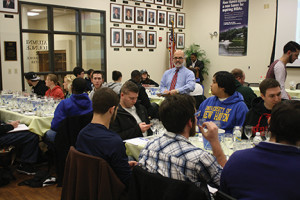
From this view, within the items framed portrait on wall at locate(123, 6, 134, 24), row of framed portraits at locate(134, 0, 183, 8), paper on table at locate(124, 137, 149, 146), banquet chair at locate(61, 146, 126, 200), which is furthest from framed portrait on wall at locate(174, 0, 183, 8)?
banquet chair at locate(61, 146, 126, 200)

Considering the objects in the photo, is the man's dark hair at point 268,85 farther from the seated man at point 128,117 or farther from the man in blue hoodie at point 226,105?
the seated man at point 128,117

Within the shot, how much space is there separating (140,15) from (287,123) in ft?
32.6

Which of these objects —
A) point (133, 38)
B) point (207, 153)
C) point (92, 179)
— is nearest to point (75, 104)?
point (92, 179)

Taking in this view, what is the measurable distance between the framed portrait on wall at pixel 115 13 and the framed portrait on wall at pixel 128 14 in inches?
5.9

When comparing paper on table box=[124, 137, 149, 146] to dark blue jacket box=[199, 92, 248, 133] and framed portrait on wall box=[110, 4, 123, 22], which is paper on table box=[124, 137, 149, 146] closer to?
dark blue jacket box=[199, 92, 248, 133]

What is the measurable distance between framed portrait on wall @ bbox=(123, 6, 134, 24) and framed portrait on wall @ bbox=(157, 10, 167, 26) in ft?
3.68

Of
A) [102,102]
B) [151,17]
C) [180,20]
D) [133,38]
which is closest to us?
[102,102]

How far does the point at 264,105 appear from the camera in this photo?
3350mm

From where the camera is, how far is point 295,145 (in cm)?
152

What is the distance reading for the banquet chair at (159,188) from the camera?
1592mm

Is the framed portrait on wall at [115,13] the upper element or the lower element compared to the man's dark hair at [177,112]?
upper

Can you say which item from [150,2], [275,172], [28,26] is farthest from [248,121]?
[150,2]

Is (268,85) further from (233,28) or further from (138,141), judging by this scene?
(233,28)

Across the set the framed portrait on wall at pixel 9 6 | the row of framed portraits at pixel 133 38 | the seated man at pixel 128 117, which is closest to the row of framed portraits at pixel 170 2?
the row of framed portraits at pixel 133 38
